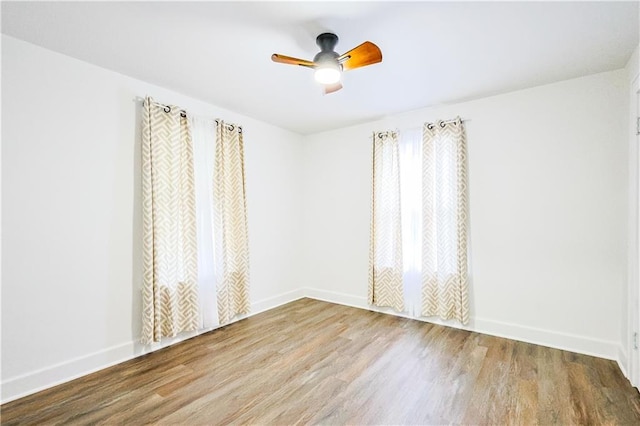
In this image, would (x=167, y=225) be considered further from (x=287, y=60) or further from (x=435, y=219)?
(x=435, y=219)

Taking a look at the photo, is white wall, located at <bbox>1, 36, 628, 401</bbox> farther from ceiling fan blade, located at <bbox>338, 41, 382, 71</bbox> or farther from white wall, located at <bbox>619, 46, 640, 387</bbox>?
ceiling fan blade, located at <bbox>338, 41, 382, 71</bbox>

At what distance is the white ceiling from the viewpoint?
1.82 meters

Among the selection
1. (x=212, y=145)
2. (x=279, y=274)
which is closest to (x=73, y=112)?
(x=212, y=145)

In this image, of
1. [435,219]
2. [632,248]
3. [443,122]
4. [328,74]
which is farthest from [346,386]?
[443,122]

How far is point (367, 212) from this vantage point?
4113 mm

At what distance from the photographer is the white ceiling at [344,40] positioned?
1822mm

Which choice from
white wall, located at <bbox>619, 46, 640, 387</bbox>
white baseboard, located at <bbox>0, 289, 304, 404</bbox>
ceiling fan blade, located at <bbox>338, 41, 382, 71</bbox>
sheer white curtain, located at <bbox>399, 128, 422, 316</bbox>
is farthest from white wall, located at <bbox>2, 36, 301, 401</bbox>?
white wall, located at <bbox>619, 46, 640, 387</bbox>

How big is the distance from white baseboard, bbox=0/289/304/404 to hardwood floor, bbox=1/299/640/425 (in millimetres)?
64

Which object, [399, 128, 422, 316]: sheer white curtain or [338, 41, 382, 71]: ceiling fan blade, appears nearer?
[338, 41, 382, 71]: ceiling fan blade

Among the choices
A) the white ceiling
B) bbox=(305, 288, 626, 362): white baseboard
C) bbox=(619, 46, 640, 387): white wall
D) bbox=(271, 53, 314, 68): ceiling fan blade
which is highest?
the white ceiling

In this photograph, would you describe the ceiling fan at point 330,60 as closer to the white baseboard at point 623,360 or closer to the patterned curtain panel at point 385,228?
the patterned curtain panel at point 385,228

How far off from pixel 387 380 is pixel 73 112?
10.5ft

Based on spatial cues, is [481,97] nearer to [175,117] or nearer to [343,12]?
[343,12]

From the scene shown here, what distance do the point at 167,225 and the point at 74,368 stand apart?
1.28 metres
